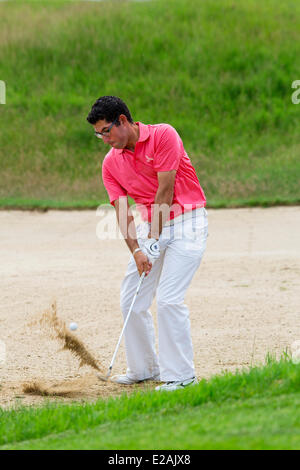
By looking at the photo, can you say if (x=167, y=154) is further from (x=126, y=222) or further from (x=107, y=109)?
(x=126, y=222)

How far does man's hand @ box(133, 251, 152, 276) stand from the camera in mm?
5340

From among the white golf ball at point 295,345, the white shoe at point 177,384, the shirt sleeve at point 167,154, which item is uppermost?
the shirt sleeve at point 167,154

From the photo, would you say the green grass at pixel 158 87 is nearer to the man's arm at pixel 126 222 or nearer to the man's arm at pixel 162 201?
the man's arm at pixel 126 222

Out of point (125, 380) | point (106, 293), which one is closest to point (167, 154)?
point (125, 380)

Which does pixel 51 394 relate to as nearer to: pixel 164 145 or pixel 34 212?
pixel 164 145

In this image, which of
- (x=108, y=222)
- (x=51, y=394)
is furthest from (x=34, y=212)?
(x=51, y=394)

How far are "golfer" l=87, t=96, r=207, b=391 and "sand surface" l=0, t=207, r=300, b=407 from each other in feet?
1.95

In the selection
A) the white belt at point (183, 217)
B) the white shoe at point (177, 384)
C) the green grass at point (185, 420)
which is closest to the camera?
the green grass at point (185, 420)

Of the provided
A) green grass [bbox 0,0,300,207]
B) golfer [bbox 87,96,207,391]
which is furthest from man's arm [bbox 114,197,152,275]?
green grass [bbox 0,0,300,207]

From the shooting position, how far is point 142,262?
17.6 ft

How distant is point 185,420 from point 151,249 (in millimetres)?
1656

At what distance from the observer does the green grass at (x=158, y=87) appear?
17.5m

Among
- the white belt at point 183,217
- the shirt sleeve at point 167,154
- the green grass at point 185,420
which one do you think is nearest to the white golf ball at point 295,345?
the white belt at point 183,217

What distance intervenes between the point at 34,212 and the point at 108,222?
1.54m
